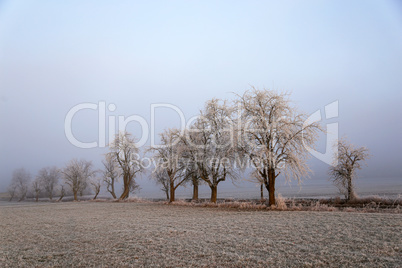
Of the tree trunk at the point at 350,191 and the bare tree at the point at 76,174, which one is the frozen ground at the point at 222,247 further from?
the bare tree at the point at 76,174

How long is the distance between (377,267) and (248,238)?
4.13m

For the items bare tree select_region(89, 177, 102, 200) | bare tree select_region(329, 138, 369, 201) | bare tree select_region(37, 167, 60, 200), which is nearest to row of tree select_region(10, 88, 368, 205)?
bare tree select_region(329, 138, 369, 201)

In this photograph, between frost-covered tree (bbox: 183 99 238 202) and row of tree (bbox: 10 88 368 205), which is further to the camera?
frost-covered tree (bbox: 183 99 238 202)

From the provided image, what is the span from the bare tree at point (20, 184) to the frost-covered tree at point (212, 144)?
6078 centimetres

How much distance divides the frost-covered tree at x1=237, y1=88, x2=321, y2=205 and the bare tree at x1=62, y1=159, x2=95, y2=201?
40527 millimetres

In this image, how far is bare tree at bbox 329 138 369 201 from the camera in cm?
2830

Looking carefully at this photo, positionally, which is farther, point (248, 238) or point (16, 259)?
point (248, 238)

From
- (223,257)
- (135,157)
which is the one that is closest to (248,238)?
(223,257)

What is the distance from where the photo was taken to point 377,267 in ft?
19.2

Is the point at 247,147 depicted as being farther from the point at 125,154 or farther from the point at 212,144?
the point at 125,154

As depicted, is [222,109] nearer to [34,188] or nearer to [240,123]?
[240,123]

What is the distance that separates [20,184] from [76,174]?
1131 inches

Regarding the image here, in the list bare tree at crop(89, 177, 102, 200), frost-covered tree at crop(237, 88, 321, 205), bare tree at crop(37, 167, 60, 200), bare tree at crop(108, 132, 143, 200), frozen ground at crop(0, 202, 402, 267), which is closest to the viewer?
frozen ground at crop(0, 202, 402, 267)

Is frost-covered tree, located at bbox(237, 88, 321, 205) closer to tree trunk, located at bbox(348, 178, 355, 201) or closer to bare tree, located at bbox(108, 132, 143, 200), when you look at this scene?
tree trunk, located at bbox(348, 178, 355, 201)
